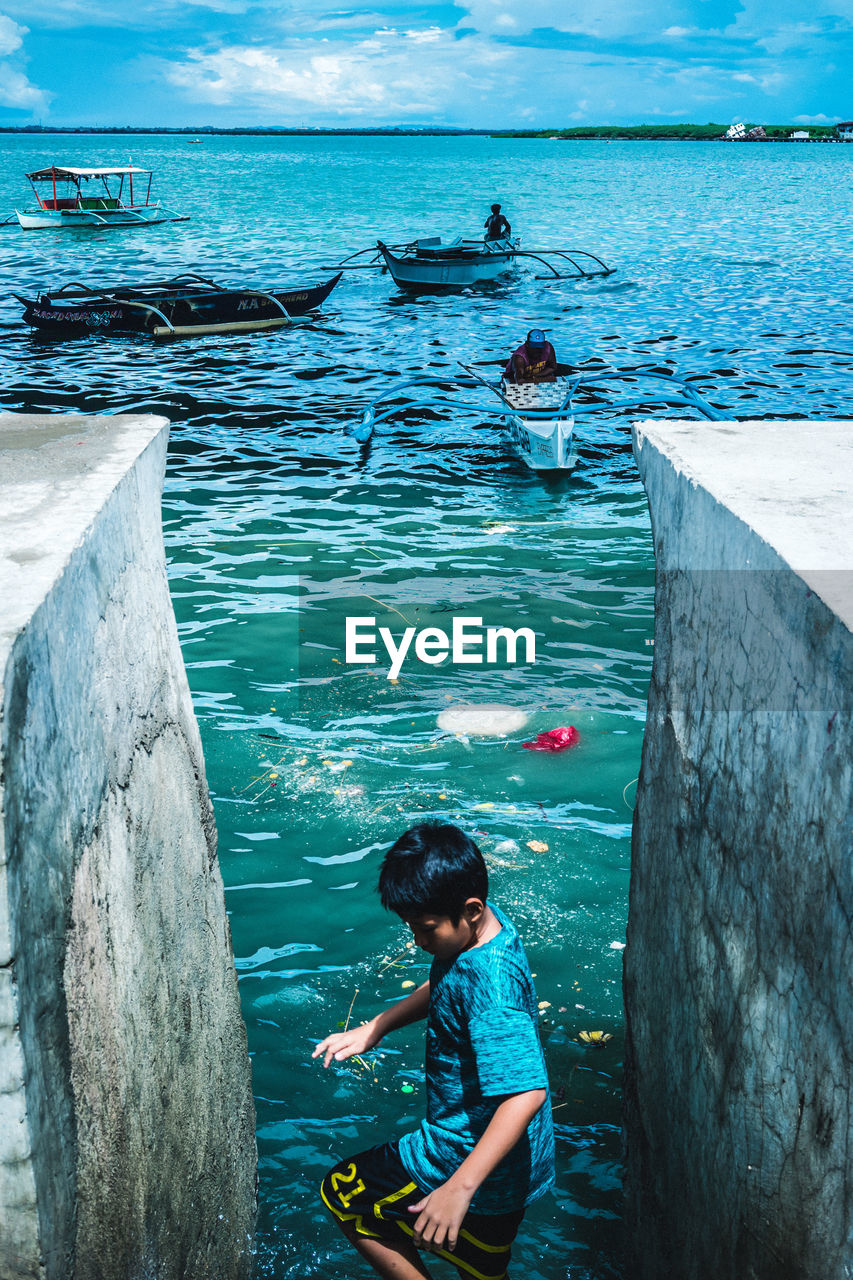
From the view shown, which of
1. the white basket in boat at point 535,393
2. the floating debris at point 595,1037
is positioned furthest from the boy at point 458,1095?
the white basket in boat at point 535,393

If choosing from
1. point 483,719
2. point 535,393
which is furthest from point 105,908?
point 535,393

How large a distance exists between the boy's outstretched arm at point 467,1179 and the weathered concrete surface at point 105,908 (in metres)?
Answer: 0.61

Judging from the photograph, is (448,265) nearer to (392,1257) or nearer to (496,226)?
(496,226)

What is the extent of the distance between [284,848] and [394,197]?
8392cm

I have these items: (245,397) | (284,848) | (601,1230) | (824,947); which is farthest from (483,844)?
(245,397)

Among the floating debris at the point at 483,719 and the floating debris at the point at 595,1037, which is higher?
the floating debris at the point at 483,719

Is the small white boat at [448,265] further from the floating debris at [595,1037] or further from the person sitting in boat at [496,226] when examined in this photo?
the floating debris at [595,1037]

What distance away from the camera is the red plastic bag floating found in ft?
22.8

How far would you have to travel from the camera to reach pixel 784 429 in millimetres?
3523

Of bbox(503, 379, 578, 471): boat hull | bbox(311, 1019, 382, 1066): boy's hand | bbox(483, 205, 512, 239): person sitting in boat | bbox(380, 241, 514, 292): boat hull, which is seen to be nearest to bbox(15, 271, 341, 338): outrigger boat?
bbox(380, 241, 514, 292): boat hull

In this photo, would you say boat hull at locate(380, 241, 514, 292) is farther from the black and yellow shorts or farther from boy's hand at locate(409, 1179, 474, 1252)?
boy's hand at locate(409, 1179, 474, 1252)

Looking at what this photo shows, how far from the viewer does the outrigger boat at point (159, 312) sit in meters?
22.7

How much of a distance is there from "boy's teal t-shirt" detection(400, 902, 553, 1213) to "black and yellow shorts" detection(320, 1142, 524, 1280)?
0.06 m

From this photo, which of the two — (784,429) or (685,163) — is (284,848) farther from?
(685,163)
